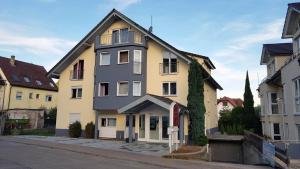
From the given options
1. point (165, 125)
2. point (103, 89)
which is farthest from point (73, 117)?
point (165, 125)

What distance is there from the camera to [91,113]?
90.2 feet

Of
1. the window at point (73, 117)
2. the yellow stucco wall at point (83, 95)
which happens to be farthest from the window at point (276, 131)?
the window at point (73, 117)

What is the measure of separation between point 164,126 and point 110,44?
9701mm

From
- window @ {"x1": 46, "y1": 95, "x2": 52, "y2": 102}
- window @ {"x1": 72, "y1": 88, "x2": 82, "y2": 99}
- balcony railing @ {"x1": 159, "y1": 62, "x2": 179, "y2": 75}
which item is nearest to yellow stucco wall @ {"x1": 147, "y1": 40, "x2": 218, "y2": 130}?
balcony railing @ {"x1": 159, "y1": 62, "x2": 179, "y2": 75}

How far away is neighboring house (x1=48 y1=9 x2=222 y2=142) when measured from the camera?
2405 cm

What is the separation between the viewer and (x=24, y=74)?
44344 millimetres

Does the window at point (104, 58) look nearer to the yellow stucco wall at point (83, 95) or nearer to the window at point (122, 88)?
the yellow stucco wall at point (83, 95)

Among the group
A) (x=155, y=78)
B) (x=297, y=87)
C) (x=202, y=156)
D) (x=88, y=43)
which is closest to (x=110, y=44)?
(x=88, y=43)

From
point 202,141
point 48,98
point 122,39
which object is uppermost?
point 122,39

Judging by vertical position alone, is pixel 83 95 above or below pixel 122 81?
below

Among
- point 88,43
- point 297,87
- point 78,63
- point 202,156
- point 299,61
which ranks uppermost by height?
point 88,43

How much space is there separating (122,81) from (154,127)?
5317 mm

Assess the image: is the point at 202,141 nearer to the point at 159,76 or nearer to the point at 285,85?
the point at 285,85

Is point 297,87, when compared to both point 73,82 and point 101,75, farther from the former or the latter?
point 73,82
